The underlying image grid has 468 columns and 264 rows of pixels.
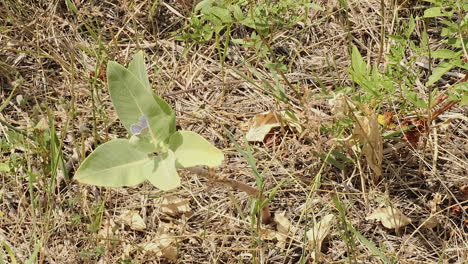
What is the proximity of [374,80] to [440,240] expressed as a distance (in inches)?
24.7

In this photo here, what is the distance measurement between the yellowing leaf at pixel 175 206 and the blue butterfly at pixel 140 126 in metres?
0.59

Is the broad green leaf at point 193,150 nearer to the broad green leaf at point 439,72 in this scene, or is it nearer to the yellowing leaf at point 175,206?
the yellowing leaf at point 175,206

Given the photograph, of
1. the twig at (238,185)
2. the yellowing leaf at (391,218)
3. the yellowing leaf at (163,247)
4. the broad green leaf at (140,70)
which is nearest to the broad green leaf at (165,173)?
the twig at (238,185)

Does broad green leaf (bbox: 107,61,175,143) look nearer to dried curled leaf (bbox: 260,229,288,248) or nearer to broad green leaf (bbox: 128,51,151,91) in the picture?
broad green leaf (bbox: 128,51,151,91)

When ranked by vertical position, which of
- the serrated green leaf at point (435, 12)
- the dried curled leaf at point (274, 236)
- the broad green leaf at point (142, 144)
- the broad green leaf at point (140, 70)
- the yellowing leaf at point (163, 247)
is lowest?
the yellowing leaf at point (163, 247)

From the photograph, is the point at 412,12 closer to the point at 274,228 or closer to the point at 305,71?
the point at 305,71

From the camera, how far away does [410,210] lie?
235 centimetres

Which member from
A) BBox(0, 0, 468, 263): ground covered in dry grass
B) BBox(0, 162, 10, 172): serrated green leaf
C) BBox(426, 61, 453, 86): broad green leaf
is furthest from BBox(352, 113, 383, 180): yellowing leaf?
BBox(0, 162, 10, 172): serrated green leaf

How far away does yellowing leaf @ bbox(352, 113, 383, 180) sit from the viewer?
225cm

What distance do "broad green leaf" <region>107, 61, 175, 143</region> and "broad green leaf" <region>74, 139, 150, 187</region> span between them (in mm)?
76

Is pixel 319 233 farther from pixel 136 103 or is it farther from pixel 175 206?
pixel 136 103

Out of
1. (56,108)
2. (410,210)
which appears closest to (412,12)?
(410,210)

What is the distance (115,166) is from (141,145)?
0.33 feet

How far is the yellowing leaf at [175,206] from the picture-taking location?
96.7 inches
